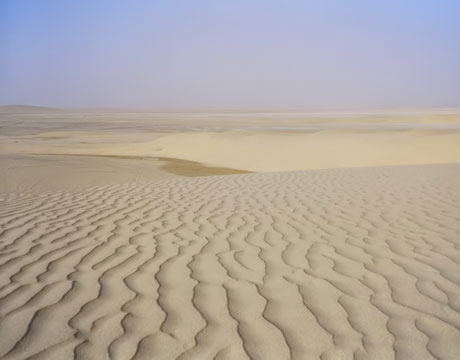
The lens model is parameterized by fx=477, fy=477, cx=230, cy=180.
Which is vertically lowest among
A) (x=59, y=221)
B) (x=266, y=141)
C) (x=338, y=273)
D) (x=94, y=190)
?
(x=266, y=141)

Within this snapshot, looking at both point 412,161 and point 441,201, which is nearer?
point 441,201

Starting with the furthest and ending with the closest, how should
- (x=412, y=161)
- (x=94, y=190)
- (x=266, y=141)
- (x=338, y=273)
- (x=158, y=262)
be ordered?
(x=266, y=141), (x=412, y=161), (x=94, y=190), (x=158, y=262), (x=338, y=273)

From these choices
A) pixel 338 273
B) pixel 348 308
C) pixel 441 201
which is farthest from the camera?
pixel 441 201

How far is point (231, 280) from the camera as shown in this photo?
10.7 feet

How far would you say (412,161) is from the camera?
641 inches

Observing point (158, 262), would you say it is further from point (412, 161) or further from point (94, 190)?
point (412, 161)

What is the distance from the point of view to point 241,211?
19.2ft

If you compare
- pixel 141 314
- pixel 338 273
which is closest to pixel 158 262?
pixel 141 314

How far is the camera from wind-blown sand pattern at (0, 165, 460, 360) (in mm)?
2396

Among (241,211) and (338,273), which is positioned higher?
(338,273)

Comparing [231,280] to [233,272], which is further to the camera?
[233,272]

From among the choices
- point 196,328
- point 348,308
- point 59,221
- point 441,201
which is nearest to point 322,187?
point 441,201

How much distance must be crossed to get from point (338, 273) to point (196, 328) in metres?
1.32

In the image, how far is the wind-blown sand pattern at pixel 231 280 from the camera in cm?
240
